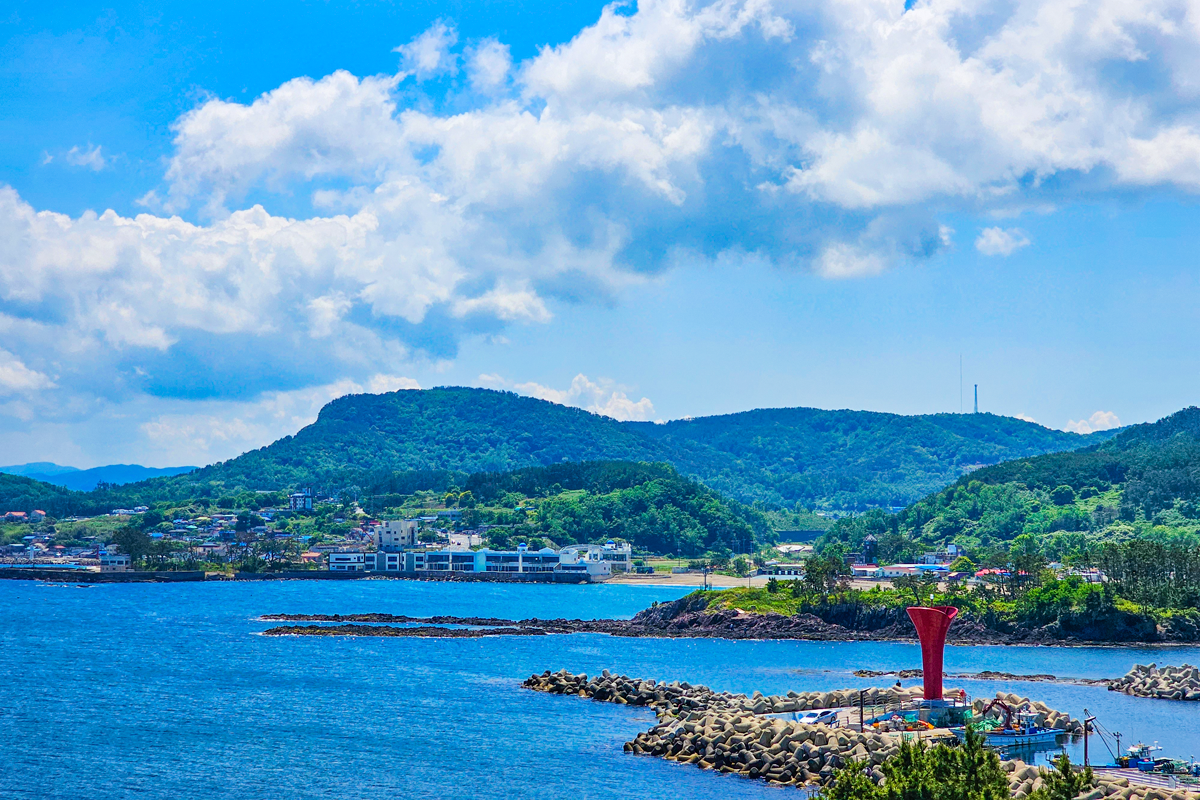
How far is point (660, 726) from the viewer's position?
4778cm

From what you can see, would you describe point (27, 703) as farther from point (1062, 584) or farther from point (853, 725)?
point (1062, 584)

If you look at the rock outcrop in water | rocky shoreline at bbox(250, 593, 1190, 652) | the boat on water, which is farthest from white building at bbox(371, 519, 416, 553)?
the boat on water

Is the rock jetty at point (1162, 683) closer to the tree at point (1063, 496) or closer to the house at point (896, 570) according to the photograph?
the house at point (896, 570)

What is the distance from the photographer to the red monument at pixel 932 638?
47.2 m

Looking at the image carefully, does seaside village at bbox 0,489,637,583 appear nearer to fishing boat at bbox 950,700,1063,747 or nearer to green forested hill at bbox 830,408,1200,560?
green forested hill at bbox 830,408,1200,560

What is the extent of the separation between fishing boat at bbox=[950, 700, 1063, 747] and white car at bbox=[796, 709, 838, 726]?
455 cm

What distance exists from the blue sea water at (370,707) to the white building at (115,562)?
5933cm

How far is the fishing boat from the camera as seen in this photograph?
4447 cm

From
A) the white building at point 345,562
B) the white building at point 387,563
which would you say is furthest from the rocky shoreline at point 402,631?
the white building at point 387,563

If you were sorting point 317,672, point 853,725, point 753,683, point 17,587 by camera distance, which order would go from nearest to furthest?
point 853,725 < point 753,683 < point 317,672 < point 17,587

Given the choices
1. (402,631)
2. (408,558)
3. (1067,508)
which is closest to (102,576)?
(408,558)

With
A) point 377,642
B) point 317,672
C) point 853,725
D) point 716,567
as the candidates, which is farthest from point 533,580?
point 853,725

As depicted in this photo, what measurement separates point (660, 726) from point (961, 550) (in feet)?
407

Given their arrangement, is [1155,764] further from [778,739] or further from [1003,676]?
[1003,676]
